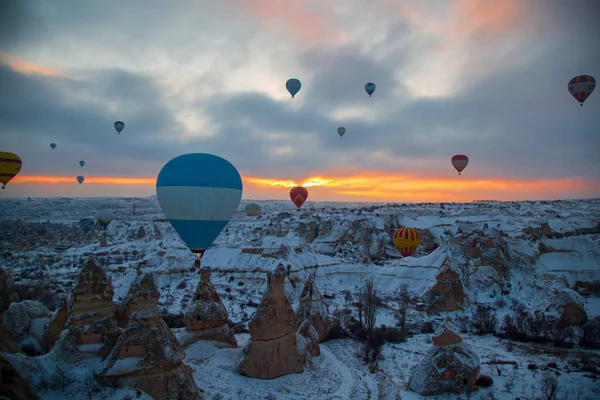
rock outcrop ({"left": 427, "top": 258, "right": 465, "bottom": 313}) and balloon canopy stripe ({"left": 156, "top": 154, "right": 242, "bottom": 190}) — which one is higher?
Answer: balloon canopy stripe ({"left": 156, "top": 154, "right": 242, "bottom": 190})

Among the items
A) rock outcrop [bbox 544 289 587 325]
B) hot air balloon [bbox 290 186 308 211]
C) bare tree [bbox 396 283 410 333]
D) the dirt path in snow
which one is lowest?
the dirt path in snow

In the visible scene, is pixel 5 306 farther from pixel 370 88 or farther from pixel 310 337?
pixel 370 88

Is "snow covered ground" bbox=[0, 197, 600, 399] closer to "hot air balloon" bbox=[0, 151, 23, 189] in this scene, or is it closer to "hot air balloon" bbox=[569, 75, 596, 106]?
"hot air balloon" bbox=[0, 151, 23, 189]

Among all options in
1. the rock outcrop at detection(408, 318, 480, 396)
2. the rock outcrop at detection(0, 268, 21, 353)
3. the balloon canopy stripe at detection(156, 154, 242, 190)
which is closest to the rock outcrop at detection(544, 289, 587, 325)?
the rock outcrop at detection(408, 318, 480, 396)

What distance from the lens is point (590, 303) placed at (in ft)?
87.9

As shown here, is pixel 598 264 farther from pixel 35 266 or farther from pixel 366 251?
pixel 35 266

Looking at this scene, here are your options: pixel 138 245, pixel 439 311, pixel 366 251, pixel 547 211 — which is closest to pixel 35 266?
pixel 138 245

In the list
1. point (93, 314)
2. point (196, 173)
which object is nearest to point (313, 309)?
point (196, 173)

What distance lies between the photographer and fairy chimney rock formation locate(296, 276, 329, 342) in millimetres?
19156

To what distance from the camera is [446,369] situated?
43.8ft

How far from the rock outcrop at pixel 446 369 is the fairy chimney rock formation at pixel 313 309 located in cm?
627

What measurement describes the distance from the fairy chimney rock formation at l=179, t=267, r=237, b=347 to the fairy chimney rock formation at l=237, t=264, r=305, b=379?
2143mm

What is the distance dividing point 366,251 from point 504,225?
71.5 ft

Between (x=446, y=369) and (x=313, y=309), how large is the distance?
24.2ft
